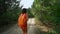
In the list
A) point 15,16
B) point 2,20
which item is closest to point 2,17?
point 2,20

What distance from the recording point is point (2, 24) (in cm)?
2291

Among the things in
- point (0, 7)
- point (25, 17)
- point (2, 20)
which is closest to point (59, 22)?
point (25, 17)

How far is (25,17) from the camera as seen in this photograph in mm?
11953

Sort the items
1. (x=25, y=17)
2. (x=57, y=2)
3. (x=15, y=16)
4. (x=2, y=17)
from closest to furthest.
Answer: (x=25, y=17) < (x=57, y=2) < (x=2, y=17) < (x=15, y=16)

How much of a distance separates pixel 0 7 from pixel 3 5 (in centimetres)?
50

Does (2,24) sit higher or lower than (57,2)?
lower

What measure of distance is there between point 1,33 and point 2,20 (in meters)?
5.80

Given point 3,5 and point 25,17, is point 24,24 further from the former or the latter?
point 3,5

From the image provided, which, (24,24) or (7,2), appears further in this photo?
(7,2)

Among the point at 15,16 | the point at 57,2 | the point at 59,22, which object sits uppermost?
the point at 57,2

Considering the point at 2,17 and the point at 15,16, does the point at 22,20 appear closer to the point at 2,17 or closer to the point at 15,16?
the point at 2,17

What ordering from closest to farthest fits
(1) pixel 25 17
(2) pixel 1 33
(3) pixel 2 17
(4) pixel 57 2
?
(1) pixel 25 17, (4) pixel 57 2, (2) pixel 1 33, (3) pixel 2 17

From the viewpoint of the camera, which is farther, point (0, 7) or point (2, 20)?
point (2, 20)

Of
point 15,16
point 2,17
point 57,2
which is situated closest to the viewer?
point 57,2
